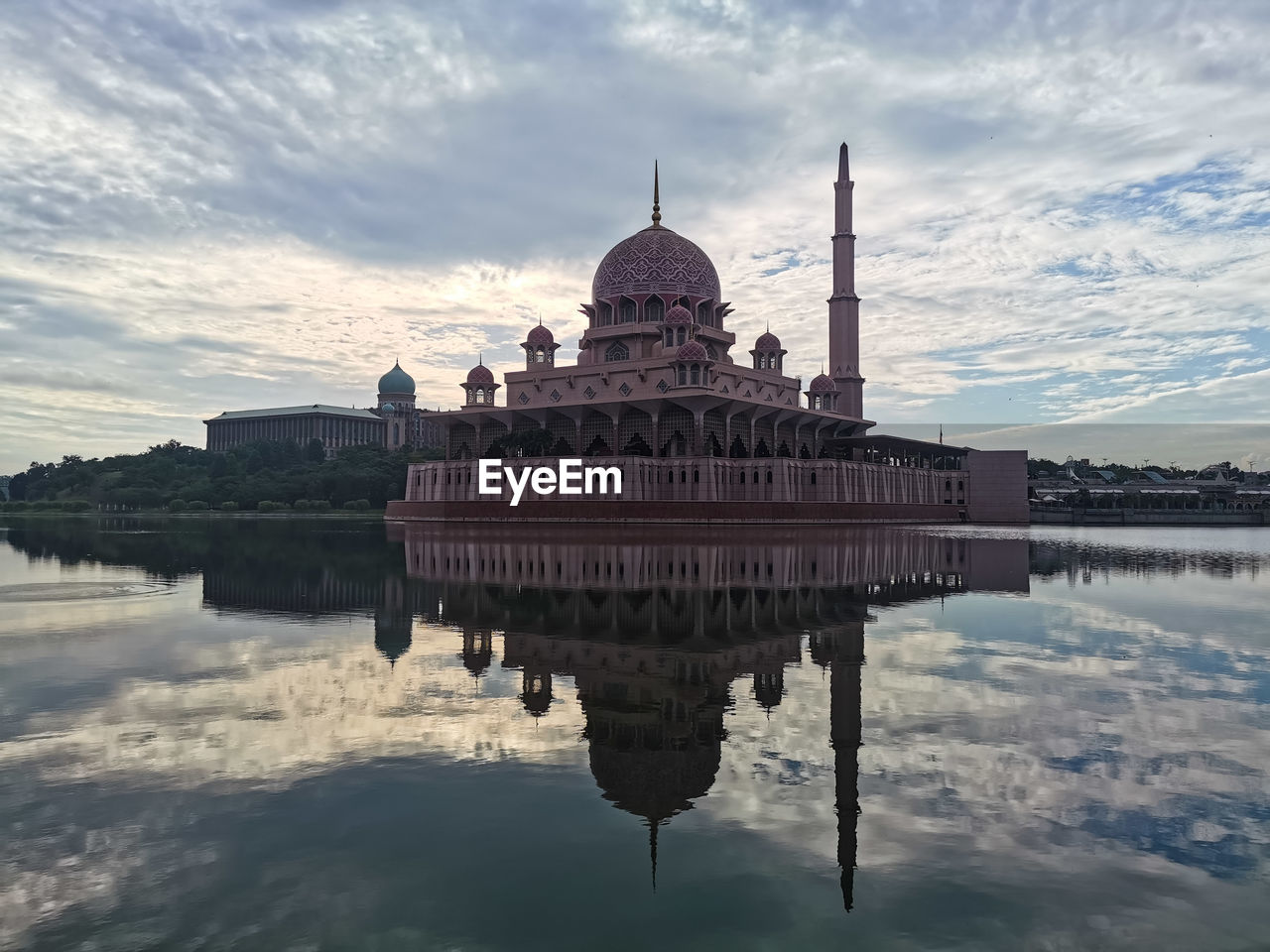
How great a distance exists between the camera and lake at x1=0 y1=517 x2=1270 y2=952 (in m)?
4.66

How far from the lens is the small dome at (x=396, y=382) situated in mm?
166875

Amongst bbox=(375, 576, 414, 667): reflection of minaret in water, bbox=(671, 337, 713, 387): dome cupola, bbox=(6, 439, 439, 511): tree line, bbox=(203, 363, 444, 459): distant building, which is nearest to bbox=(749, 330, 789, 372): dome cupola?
bbox=(671, 337, 713, 387): dome cupola

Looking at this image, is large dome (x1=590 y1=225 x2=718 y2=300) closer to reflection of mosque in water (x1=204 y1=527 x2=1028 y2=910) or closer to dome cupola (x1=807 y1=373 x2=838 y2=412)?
dome cupola (x1=807 y1=373 x2=838 y2=412)

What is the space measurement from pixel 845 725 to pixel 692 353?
2053 inches

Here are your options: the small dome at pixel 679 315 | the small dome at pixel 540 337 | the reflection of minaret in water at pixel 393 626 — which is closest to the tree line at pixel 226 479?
the small dome at pixel 540 337

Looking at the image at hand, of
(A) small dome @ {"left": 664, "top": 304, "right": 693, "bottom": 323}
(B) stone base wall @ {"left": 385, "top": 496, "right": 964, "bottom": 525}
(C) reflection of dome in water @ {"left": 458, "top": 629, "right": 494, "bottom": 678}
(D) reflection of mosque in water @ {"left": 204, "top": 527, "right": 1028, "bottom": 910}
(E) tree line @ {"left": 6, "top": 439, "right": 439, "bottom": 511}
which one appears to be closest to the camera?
(D) reflection of mosque in water @ {"left": 204, "top": 527, "right": 1028, "bottom": 910}

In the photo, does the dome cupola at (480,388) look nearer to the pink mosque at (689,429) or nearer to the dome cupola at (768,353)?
the pink mosque at (689,429)

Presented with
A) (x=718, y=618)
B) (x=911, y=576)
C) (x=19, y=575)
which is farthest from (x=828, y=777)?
(x=19, y=575)

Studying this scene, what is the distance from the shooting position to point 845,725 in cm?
822

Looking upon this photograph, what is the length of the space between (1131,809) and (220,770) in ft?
21.7

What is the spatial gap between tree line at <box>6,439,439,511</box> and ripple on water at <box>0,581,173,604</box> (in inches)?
2732

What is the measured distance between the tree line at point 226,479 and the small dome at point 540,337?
23399 mm

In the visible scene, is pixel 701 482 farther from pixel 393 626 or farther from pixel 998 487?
pixel 393 626

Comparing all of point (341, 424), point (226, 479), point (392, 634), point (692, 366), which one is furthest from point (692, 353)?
point (341, 424)
